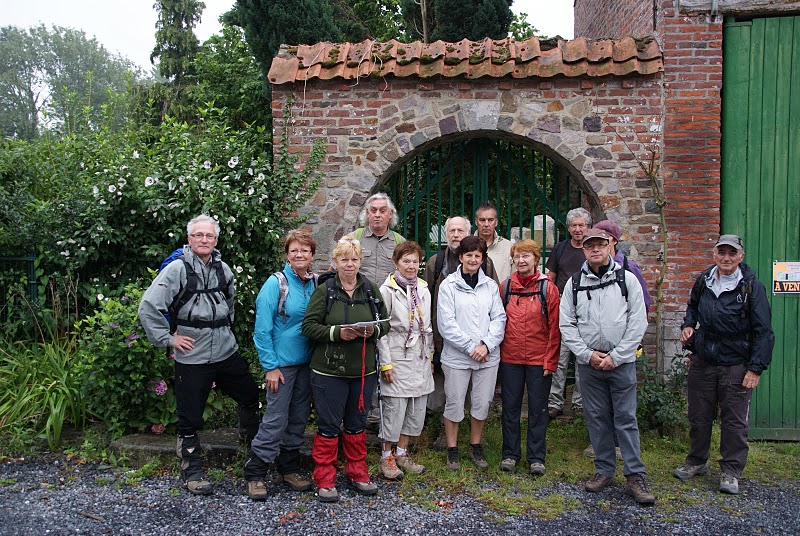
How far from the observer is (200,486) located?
155 inches

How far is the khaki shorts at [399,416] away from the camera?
427 cm

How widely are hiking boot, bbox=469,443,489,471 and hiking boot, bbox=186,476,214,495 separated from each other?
1.79 m

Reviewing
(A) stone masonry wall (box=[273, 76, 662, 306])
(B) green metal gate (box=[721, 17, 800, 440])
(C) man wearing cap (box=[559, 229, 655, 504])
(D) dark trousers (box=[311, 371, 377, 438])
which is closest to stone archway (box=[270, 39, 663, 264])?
(A) stone masonry wall (box=[273, 76, 662, 306])

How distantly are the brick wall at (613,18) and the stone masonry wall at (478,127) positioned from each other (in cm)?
96

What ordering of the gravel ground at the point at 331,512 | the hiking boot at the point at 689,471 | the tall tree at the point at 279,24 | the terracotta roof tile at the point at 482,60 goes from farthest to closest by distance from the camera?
the tall tree at the point at 279,24 < the terracotta roof tile at the point at 482,60 < the hiking boot at the point at 689,471 < the gravel ground at the point at 331,512

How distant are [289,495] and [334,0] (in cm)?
1074

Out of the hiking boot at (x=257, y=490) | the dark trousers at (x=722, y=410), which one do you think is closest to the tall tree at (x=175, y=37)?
the hiking boot at (x=257, y=490)

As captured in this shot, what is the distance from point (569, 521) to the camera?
3664 mm

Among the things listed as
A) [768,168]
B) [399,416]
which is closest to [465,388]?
[399,416]

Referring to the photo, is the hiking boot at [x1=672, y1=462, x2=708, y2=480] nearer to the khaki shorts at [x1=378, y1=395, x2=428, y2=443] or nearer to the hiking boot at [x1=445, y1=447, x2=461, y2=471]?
the hiking boot at [x1=445, y1=447, x2=461, y2=471]

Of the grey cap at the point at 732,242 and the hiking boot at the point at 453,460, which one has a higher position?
the grey cap at the point at 732,242

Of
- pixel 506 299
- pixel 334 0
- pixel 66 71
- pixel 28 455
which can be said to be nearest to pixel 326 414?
pixel 506 299

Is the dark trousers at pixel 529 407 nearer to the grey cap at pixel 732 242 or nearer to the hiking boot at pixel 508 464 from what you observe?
the hiking boot at pixel 508 464

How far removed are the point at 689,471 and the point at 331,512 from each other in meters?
2.50
